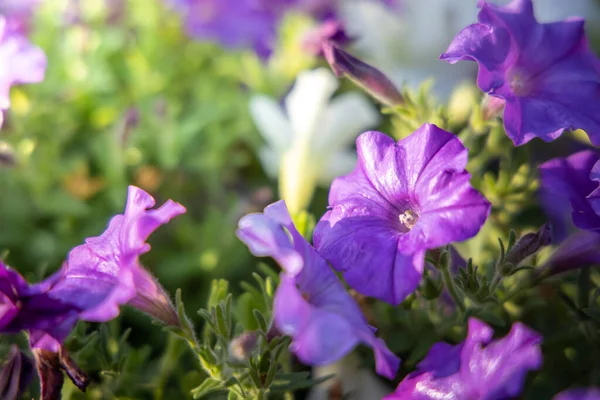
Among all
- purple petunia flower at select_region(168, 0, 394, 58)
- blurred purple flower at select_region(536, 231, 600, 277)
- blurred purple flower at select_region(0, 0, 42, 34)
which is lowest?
blurred purple flower at select_region(536, 231, 600, 277)

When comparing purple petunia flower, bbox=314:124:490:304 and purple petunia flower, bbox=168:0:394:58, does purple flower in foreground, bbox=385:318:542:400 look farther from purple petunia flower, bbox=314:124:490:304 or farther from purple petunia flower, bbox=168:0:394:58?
purple petunia flower, bbox=168:0:394:58

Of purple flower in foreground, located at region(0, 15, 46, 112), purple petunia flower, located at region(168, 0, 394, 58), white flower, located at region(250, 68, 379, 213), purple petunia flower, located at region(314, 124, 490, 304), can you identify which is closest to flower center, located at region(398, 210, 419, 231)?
purple petunia flower, located at region(314, 124, 490, 304)

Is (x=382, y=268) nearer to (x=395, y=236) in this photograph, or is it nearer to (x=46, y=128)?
(x=395, y=236)

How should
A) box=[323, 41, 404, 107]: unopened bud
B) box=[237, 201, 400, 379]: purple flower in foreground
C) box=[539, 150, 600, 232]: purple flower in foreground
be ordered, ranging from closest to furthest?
box=[237, 201, 400, 379]: purple flower in foreground → box=[539, 150, 600, 232]: purple flower in foreground → box=[323, 41, 404, 107]: unopened bud

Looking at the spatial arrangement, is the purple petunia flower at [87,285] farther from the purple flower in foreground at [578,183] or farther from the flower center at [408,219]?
the purple flower in foreground at [578,183]

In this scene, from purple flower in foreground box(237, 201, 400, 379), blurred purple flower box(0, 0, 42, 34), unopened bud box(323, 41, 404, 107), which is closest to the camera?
purple flower in foreground box(237, 201, 400, 379)
